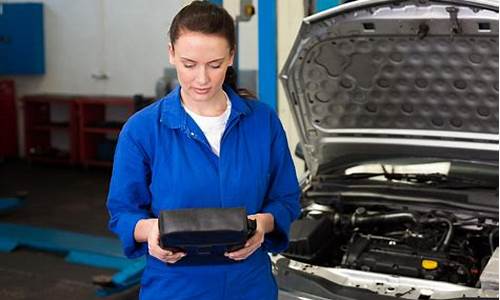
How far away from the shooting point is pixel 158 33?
7.31 meters

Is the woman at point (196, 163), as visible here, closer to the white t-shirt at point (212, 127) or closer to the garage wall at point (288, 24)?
the white t-shirt at point (212, 127)

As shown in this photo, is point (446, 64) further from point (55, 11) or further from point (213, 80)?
point (55, 11)

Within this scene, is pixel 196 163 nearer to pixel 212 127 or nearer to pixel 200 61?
pixel 212 127

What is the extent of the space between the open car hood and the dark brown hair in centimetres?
83

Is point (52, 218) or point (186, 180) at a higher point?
point (186, 180)

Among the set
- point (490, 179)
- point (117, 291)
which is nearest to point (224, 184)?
point (490, 179)

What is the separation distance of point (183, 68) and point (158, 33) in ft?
19.5

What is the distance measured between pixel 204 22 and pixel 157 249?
0.50m

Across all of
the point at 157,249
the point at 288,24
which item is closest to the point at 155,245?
the point at 157,249

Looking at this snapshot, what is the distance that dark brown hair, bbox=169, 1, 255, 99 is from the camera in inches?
59.4

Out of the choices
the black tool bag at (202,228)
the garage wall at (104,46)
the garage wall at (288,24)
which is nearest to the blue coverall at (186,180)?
the black tool bag at (202,228)

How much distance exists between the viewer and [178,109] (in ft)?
5.22

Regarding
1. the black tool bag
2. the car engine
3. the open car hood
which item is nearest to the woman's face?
the black tool bag

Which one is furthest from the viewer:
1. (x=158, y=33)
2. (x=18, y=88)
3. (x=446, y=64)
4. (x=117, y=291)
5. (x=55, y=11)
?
(x=18, y=88)
